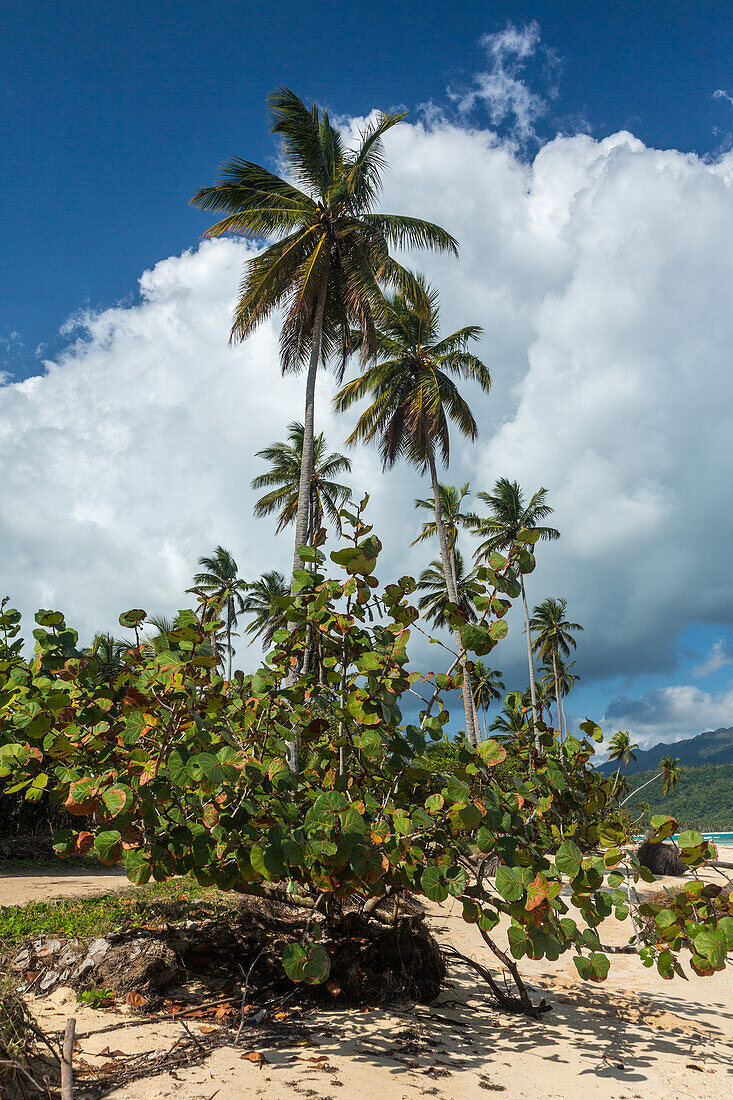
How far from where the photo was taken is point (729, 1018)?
547cm

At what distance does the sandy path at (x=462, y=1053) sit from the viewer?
319cm

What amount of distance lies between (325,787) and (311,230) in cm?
1171

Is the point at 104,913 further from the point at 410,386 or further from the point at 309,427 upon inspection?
the point at 410,386

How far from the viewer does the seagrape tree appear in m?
3.37

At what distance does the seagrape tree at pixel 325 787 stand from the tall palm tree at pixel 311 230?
8509mm

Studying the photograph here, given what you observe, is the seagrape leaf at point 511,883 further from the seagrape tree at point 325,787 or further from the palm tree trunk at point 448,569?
the palm tree trunk at point 448,569

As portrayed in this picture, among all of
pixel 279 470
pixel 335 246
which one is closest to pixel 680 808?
pixel 279 470

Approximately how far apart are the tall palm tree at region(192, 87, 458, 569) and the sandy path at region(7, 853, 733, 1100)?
29.1 ft

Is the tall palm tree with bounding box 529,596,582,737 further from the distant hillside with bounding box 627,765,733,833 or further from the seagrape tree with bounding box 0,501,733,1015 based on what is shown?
the distant hillside with bounding box 627,765,733,833

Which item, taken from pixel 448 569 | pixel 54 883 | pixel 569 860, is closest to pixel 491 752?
pixel 569 860

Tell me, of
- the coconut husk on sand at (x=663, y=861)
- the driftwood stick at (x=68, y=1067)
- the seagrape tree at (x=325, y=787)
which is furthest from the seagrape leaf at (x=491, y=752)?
the coconut husk on sand at (x=663, y=861)

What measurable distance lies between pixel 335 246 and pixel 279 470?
12.5 metres

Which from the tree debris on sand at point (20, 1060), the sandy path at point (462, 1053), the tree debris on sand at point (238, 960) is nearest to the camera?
the tree debris on sand at point (20, 1060)

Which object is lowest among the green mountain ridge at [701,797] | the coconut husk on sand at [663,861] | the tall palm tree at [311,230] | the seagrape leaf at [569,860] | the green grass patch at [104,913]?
the coconut husk on sand at [663,861]
